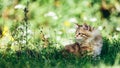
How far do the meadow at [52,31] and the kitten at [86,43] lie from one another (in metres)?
0.17

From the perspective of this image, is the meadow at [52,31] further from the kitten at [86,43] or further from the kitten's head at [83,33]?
the kitten's head at [83,33]

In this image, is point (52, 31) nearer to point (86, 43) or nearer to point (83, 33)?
point (83, 33)

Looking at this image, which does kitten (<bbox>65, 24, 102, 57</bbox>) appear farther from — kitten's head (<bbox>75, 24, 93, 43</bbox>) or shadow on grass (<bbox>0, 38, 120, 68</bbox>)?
shadow on grass (<bbox>0, 38, 120, 68</bbox>)

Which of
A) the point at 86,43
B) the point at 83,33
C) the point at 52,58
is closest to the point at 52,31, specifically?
the point at 83,33

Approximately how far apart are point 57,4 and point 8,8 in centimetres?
109

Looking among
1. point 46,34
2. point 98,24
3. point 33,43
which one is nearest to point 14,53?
point 33,43

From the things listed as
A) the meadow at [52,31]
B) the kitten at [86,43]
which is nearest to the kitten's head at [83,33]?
the kitten at [86,43]

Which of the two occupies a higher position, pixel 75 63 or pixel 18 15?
pixel 18 15

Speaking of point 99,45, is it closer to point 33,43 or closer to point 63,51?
point 63,51

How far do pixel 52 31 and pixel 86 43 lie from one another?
6.06ft

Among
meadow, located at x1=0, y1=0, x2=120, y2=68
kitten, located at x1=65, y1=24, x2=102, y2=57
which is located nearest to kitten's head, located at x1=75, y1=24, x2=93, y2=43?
kitten, located at x1=65, y1=24, x2=102, y2=57

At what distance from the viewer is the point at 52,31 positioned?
10055mm

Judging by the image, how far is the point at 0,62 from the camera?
7367 millimetres

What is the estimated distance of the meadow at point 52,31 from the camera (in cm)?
746
